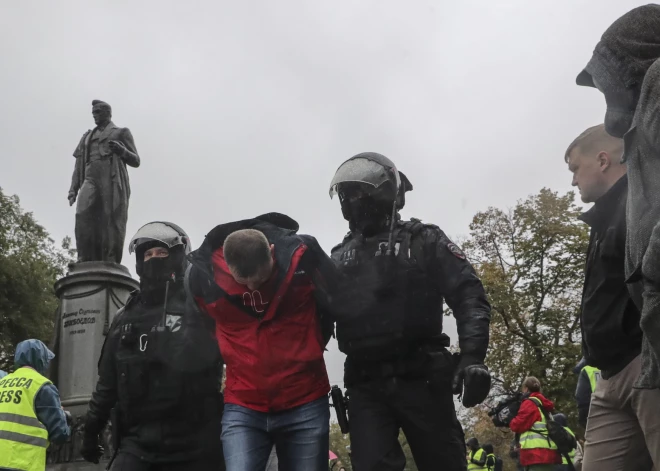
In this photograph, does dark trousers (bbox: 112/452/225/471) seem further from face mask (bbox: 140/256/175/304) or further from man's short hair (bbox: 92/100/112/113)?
man's short hair (bbox: 92/100/112/113)

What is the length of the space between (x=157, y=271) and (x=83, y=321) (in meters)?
6.38

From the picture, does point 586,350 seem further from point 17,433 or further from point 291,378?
point 17,433

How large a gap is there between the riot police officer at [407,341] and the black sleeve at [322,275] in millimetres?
62

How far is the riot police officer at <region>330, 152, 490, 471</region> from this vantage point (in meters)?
3.91

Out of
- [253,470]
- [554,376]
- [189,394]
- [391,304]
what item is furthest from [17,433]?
[554,376]

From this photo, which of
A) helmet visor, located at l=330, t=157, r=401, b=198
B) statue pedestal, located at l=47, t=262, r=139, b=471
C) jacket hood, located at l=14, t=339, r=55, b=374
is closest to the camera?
helmet visor, located at l=330, t=157, r=401, b=198

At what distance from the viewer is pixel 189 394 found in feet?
15.3

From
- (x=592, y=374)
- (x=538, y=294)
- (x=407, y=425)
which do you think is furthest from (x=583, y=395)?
(x=538, y=294)

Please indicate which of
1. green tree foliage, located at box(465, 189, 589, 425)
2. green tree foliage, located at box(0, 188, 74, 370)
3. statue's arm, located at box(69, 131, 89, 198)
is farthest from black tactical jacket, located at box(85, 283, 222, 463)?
green tree foliage, located at box(0, 188, 74, 370)

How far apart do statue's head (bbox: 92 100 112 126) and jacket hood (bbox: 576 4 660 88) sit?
10.7 m

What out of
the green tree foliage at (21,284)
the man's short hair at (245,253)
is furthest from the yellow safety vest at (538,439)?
the green tree foliage at (21,284)

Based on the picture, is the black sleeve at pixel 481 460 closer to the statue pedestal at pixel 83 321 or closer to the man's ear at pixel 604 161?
the statue pedestal at pixel 83 321

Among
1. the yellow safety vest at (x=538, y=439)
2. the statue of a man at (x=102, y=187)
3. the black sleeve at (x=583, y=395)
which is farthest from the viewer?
the statue of a man at (x=102, y=187)

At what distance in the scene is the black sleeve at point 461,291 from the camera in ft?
12.9
